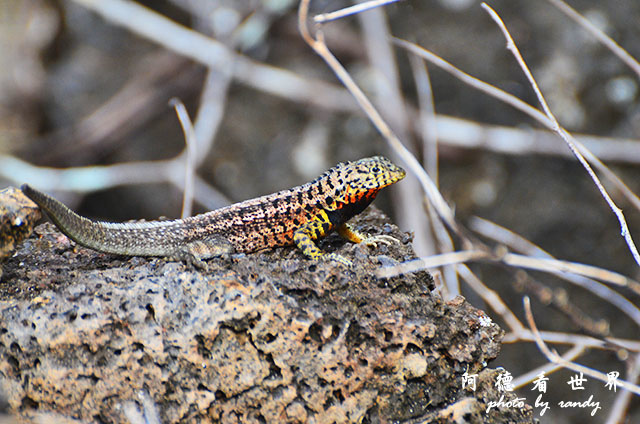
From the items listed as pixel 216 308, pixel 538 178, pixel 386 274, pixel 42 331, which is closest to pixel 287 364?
pixel 216 308

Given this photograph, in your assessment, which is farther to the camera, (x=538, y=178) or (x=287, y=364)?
(x=538, y=178)

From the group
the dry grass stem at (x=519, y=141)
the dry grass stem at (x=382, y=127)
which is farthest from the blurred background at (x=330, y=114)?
the dry grass stem at (x=382, y=127)

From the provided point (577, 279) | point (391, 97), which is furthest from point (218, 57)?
point (577, 279)

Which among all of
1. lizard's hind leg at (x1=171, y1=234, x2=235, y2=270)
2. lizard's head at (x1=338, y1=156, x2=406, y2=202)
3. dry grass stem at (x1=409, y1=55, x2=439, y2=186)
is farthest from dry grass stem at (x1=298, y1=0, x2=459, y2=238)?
dry grass stem at (x1=409, y1=55, x2=439, y2=186)

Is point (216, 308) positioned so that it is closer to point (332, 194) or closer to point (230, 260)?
point (230, 260)

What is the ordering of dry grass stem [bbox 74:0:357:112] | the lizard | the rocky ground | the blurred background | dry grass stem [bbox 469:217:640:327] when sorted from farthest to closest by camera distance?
dry grass stem [bbox 74:0:357:112] < the blurred background < dry grass stem [bbox 469:217:640:327] < the lizard < the rocky ground

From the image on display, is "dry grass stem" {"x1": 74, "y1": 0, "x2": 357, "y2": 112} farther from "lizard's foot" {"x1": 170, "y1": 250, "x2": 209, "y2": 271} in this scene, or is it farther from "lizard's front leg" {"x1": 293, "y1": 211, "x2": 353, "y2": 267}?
"lizard's foot" {"x1": 170, "y1": 250, "x2": 209, "y2": 271}
